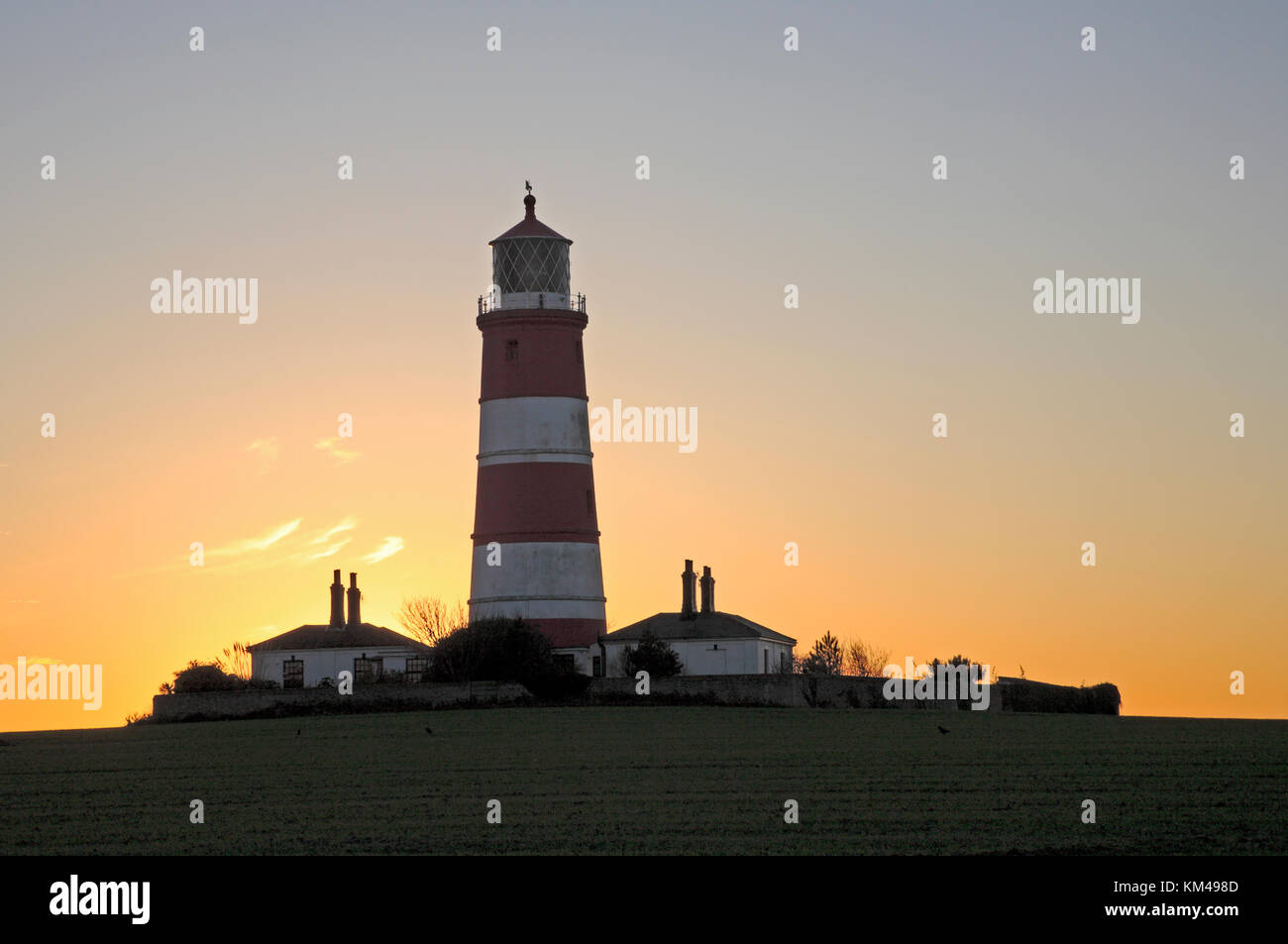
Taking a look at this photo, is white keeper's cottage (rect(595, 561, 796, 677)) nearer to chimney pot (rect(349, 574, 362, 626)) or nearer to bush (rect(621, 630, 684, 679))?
bush (rect(621, 630, 684, 679))

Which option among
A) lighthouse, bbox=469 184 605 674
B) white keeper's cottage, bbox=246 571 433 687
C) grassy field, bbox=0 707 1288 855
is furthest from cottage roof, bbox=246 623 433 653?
grassy field, bbox=0 707 1288 855

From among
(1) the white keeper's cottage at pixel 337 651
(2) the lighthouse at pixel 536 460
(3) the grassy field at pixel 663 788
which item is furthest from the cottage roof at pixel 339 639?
(3) the grassy field at pixel 663 788

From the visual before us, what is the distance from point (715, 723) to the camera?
50.9 metres

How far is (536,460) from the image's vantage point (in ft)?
209

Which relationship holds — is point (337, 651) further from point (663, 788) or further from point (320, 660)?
point (663, 788)

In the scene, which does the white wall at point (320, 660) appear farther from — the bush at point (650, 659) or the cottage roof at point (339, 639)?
the bush at point (650, 659)

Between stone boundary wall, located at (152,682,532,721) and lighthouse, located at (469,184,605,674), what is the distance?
443cm

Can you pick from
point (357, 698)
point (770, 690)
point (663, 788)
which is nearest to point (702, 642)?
point (770, 690)

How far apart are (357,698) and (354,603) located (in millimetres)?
14651

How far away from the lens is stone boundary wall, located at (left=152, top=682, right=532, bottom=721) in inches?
2398

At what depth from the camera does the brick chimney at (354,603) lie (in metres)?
75.3
